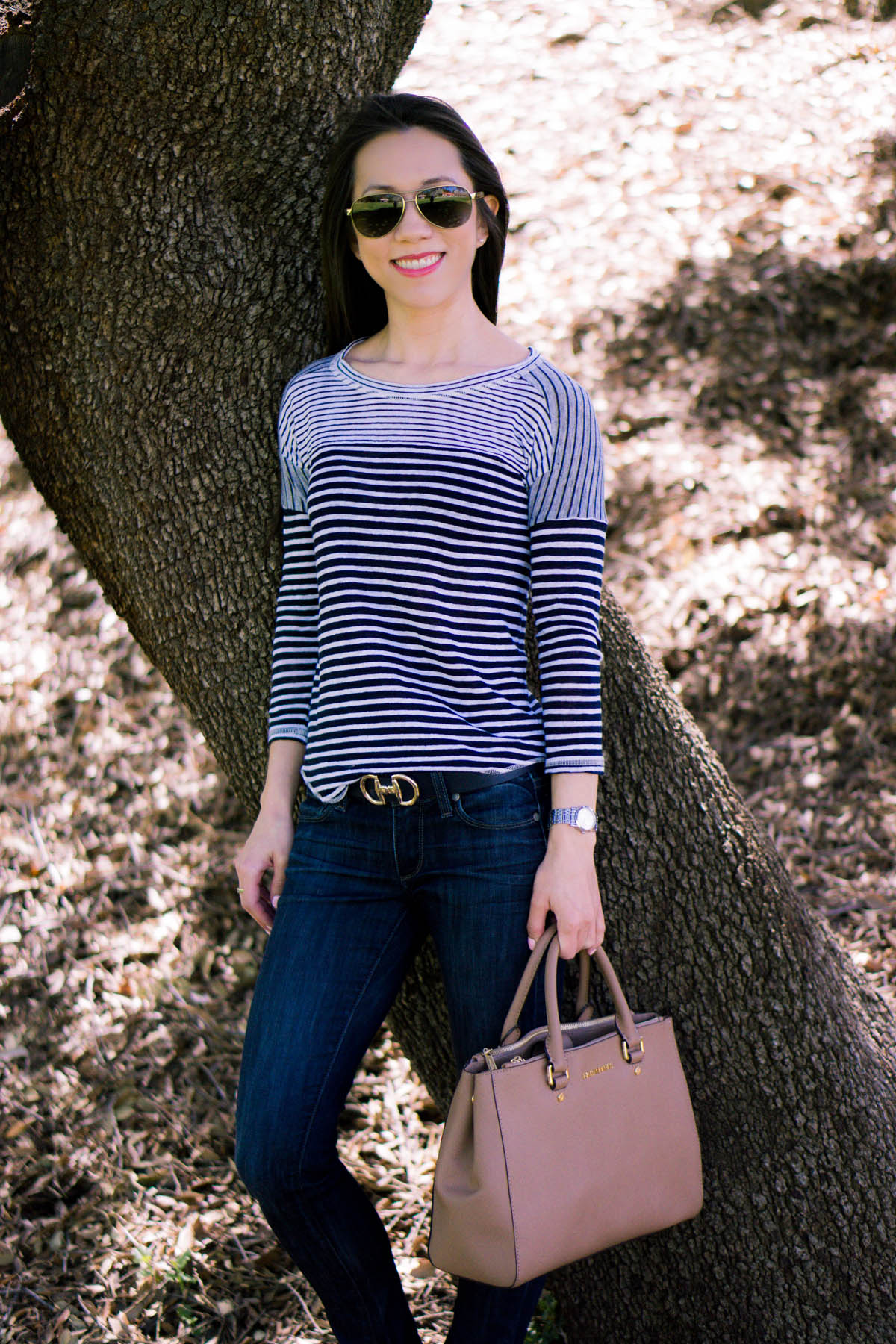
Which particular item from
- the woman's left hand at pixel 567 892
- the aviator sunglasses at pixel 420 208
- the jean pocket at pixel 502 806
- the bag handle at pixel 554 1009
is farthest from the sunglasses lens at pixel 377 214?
the bag handle at pixel 554 1009

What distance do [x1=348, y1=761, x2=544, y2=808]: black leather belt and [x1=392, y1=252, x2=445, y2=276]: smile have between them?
3.07 ft

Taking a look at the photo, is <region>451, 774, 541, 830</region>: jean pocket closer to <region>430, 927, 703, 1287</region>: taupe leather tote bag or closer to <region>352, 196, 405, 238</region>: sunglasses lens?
<region>430, 927, 703, 1287</region>: taupe leather tote bag

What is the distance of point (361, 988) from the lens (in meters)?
2.07

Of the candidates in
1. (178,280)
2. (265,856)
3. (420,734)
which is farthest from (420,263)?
(265,856)

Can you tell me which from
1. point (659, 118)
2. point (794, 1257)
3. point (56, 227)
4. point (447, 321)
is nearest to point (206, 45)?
point (56, 227)

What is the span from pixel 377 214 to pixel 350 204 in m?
0.11

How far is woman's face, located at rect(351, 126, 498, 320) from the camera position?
2.16 meters

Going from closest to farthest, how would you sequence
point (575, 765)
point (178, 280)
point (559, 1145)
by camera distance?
point (559, 1145) < point (575, 765) < point (178, 280)

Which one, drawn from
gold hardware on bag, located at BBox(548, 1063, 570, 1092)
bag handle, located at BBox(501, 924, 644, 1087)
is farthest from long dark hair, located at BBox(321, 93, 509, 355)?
gold hardware on bag, located at BBox(548, 1063, 570, 1092)

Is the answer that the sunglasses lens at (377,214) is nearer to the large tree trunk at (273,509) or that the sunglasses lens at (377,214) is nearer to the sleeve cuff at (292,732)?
the large tree trunk at (273,509)

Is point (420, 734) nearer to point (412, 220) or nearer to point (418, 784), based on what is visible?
point (418, 784)

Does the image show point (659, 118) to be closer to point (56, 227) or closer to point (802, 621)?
point (802, 621)

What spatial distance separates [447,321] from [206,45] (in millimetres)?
702

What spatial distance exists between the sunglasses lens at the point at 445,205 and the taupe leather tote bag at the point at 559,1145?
51.1 inches
